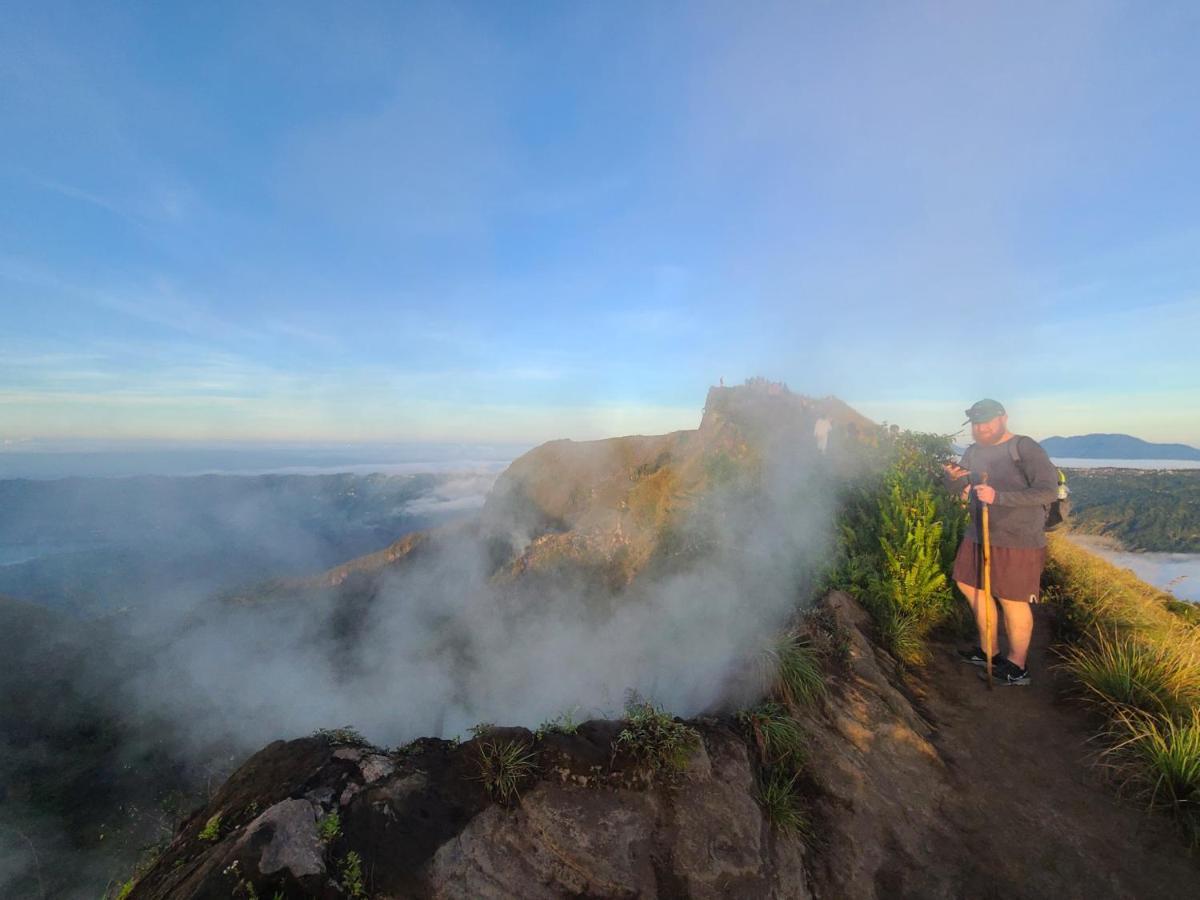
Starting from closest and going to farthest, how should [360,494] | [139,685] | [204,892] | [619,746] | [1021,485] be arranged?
[204,892] → [619,746] → [1021,485] → [139,685] → [360,494]

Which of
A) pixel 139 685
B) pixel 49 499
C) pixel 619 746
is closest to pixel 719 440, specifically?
pixel 619 746

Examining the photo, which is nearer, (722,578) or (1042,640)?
(1042,640)

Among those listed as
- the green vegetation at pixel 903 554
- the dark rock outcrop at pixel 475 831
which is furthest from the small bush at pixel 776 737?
the green vegetation at pixel 903 554

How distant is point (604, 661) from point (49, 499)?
219m

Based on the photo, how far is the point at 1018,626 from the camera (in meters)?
5.69

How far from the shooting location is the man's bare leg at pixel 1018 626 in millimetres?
5629

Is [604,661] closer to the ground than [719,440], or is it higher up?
closer to the ground

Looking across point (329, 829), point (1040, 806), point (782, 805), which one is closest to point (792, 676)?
point (782, 805)

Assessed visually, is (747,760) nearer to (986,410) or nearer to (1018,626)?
(1018,626)

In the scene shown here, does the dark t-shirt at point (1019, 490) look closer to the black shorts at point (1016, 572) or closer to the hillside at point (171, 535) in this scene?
the black shorts at point (1016, 572)

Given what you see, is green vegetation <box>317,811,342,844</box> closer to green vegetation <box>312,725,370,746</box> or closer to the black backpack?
green vegetation <box>312,725,370,746</box>

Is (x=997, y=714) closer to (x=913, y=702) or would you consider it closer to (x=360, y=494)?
(x=913, y=702)

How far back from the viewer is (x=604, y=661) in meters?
10.5

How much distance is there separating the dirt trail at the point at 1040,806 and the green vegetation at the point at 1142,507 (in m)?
59.8
